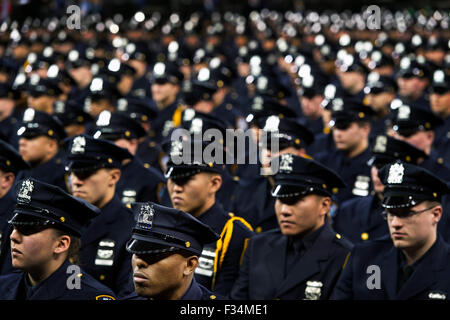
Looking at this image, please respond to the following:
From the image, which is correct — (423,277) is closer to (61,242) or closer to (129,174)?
(61,242)

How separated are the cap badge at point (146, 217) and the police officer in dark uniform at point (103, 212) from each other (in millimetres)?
958

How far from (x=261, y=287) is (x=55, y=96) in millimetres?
6551

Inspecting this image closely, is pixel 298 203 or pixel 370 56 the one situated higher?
pixel 370 56

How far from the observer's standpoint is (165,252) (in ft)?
12.2

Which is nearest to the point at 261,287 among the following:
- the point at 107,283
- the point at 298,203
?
the point at 298,203

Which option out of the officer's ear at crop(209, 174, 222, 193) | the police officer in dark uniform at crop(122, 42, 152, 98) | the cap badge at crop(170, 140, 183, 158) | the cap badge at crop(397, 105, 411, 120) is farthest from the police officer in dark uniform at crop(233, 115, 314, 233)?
the police officer in dark uniform at crop(122, 42, 152, 98)

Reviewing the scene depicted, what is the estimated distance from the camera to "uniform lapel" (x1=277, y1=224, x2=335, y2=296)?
4668 millimetres

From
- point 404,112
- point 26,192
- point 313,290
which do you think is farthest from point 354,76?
point 26,192

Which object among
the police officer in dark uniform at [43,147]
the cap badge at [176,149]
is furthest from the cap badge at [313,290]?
the police officer in dark uniform at [43,147]

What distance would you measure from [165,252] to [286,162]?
63.0 inches

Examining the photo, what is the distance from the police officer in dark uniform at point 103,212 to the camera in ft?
16.0

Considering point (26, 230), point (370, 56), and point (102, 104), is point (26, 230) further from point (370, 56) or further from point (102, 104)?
point (370, 56)

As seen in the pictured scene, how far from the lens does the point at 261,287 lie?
4.74m

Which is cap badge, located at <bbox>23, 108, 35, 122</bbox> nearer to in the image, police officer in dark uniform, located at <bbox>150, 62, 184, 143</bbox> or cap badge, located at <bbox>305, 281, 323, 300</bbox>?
police officer in dark uniform, located at <bbox>150, 62, 184, 143</bbox>
